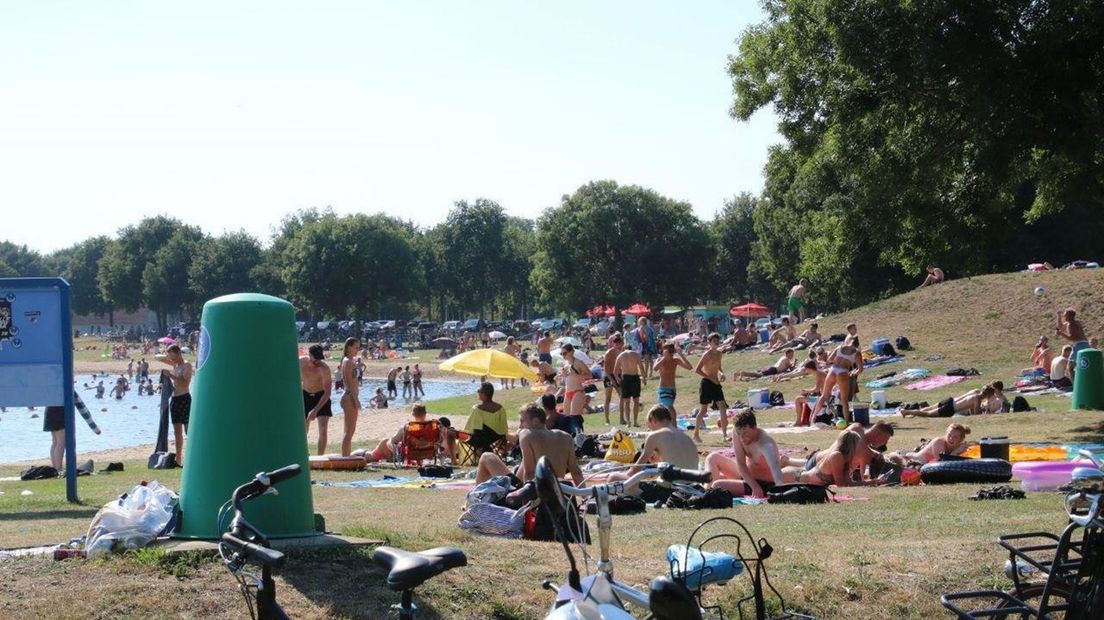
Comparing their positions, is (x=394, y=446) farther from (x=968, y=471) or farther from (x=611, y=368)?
(x=611, y=368)

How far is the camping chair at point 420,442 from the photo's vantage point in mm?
16891

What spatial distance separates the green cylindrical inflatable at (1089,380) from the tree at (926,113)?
7.74ft

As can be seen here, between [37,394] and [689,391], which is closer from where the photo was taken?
[37,394]

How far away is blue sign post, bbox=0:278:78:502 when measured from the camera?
39.7 ft

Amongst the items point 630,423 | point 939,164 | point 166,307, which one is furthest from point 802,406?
point 166,307

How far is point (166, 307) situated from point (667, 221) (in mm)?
61585

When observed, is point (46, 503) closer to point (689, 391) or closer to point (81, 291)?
point (689, 391)

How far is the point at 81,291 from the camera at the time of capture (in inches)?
5876

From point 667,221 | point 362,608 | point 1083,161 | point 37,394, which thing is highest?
point 667,221

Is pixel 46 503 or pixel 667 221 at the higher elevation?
pixel 667 221

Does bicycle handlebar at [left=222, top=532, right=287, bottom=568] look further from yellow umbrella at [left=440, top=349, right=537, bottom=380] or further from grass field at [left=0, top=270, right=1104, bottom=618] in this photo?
yellow umbrella at [left=440, top=349, right=537, bottom=380]

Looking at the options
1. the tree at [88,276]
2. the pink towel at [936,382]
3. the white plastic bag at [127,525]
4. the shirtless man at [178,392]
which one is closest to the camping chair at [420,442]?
the shirtless man at [178,392]

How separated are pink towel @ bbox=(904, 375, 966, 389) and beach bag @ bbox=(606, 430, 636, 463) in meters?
12.9

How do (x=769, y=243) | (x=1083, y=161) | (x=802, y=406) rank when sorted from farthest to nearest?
(x=769, y=243)
(x=802, y=406)
(x=1083, y=161)
